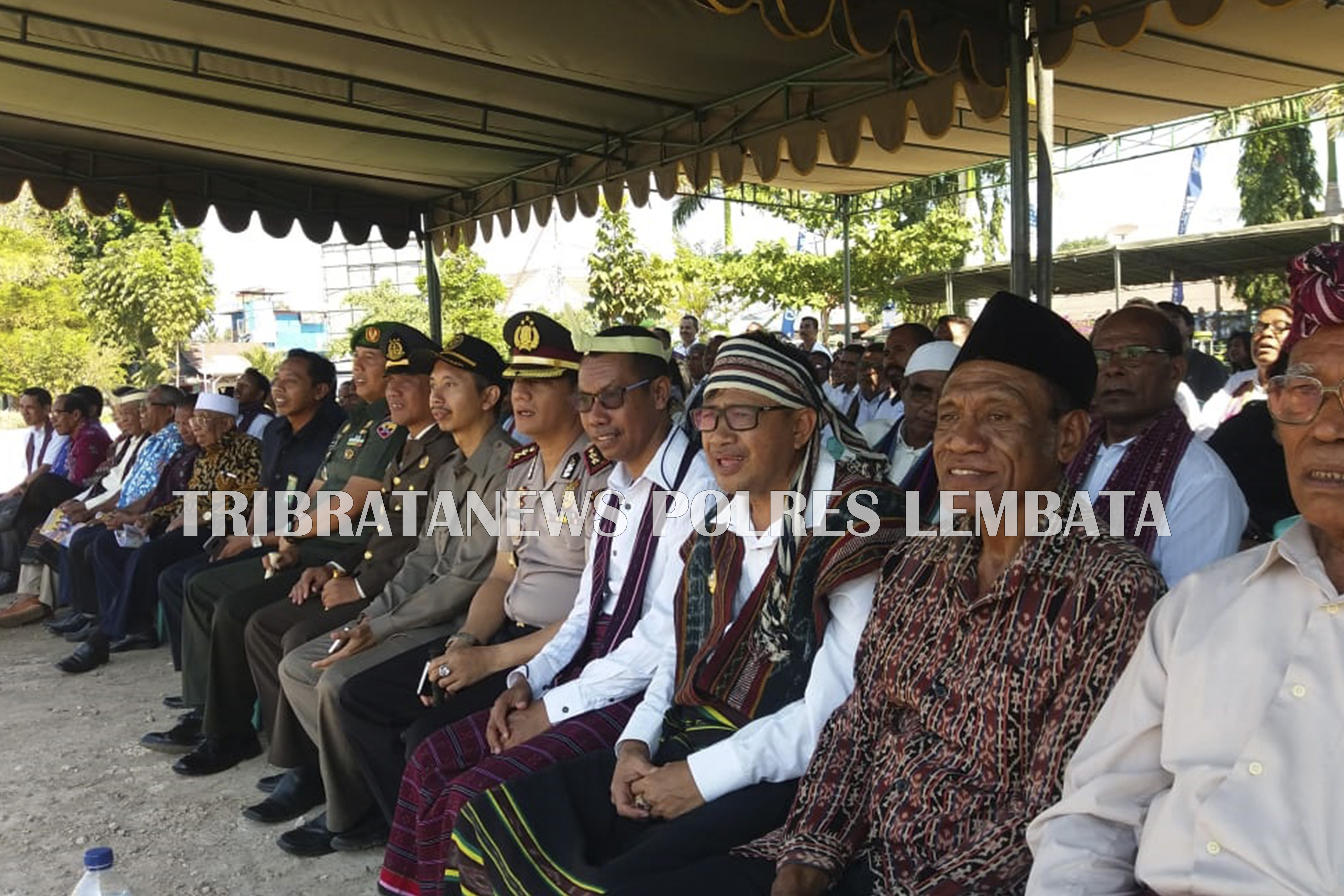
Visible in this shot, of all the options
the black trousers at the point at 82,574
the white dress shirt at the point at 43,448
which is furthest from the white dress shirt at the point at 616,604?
the white dress shirt at the point at 43,448

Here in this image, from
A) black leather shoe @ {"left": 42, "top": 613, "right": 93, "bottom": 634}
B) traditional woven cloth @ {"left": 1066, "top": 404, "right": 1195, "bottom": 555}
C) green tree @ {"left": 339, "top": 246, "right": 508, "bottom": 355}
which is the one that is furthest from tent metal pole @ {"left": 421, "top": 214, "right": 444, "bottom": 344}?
green tree @ {"left": 339, "top": 246, "right": 508, "bottom": 355}

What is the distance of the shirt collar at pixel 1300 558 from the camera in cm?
138

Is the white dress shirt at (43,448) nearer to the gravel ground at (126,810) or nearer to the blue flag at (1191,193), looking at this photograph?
the gravel ground at (126,810)

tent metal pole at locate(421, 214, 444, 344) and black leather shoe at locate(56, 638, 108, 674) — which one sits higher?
tent metal pole at locate(421, 214, 444, 344)

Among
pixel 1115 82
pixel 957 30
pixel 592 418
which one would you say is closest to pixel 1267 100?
pixel 1115 82

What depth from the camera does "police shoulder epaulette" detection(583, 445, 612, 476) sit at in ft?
10.8

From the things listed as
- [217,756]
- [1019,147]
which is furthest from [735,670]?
[1019,147]

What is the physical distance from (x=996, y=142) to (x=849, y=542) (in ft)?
22.9

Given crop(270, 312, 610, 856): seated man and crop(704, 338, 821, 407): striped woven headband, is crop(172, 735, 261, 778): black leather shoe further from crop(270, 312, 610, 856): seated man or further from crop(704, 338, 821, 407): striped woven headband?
crop(704, 338, 821, 407): striped woven headband

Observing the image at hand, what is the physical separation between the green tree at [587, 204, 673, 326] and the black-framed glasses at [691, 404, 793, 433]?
24.0 meters

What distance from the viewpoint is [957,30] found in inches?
177

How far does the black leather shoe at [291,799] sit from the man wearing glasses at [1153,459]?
9.19 ft

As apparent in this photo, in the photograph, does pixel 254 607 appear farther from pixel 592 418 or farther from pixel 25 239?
pixel 25 239

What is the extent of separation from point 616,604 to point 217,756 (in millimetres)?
2211
